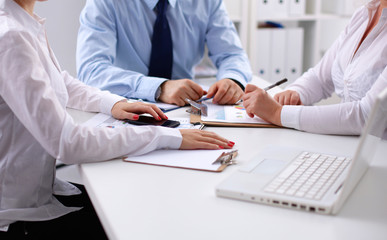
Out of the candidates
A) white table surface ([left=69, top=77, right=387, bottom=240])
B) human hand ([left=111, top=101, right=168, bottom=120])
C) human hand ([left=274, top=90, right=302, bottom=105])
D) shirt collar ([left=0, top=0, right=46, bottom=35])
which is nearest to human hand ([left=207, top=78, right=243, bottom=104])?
human hand ([left=274, top=90, right=302, bottom=105])

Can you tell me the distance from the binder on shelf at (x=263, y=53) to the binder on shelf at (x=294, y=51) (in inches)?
5.5

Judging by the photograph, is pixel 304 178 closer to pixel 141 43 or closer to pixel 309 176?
pixel 309 176

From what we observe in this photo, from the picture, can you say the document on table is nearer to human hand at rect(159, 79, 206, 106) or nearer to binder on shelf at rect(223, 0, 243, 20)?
human hand at rect(159, 79, 206, 106)

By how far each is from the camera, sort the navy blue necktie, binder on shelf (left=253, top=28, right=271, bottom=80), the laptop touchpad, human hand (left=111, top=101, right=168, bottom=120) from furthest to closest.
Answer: binder on shelf (left=253, top=28, right=271, bottom=80) → the navy blue necktie → human hand (left=111, top=101, right=168, bottom=120) → the laptop touchpad

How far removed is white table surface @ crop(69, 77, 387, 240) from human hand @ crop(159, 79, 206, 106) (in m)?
0.55

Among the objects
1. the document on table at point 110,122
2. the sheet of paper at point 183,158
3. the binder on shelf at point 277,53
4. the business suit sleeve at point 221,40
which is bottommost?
the binder on shelf at point 277,53

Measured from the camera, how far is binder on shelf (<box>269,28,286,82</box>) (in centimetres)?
302

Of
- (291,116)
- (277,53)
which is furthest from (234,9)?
(291,116)

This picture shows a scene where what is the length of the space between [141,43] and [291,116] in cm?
81

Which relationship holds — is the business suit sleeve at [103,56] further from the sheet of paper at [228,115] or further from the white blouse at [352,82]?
the white blouse at [352,82]

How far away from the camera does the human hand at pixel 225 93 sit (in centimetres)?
150

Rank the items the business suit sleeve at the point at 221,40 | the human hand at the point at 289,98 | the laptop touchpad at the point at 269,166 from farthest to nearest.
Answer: the business suit sleeve at the point at 221,40, the human hand at the point at 289,98, the laptop touchpad at the point at 269,166

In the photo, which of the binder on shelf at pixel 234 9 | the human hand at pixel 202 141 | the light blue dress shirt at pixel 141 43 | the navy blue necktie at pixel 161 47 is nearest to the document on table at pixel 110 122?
the human hand at pixel 202 141

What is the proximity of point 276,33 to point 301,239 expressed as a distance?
251 centimetres
